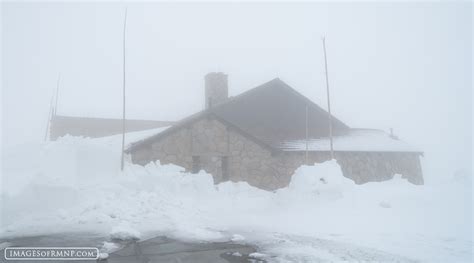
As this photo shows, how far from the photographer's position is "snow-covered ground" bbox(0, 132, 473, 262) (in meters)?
7.60

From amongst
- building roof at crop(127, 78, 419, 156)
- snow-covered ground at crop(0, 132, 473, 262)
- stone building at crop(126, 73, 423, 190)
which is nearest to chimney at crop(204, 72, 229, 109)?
stone building at crop(126, 73, 423, 190)

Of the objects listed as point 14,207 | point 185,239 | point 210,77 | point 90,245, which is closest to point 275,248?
point 185,239

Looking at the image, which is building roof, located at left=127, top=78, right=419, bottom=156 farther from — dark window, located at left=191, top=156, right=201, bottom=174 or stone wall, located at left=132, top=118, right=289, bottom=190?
dark window, located at left=191, top=156, right=201, bottom=174

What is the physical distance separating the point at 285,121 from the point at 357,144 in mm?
4720

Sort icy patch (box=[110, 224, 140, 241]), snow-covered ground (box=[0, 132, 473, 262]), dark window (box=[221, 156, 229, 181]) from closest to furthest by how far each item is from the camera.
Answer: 1. snow-covered ground (box=[0, 132, 473, 262])
2. icy patch (box=[110, 224, 140, 241])
3. dark window (box=[221, 156, 229, 181])

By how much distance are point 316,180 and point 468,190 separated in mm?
5267

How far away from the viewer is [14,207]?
10688 millimetres

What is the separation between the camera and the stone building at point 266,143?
59.9 feet

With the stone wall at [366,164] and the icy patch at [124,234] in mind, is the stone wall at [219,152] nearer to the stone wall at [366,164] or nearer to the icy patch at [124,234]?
the stone wall at [366,164]

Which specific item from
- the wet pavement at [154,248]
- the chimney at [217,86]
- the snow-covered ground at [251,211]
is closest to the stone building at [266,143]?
the chimney at [217,86]

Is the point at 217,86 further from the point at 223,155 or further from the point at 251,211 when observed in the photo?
the point at 251,211

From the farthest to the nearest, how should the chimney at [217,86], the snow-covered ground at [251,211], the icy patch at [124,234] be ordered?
the chimney at [217,86] → the icy patch at [124,234] → the snow-covered ground at [251,211]

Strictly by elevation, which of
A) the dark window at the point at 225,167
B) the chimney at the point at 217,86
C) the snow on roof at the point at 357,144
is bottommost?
the dark window at the point at 225,167

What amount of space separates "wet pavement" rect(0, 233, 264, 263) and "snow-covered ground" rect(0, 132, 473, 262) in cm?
47
